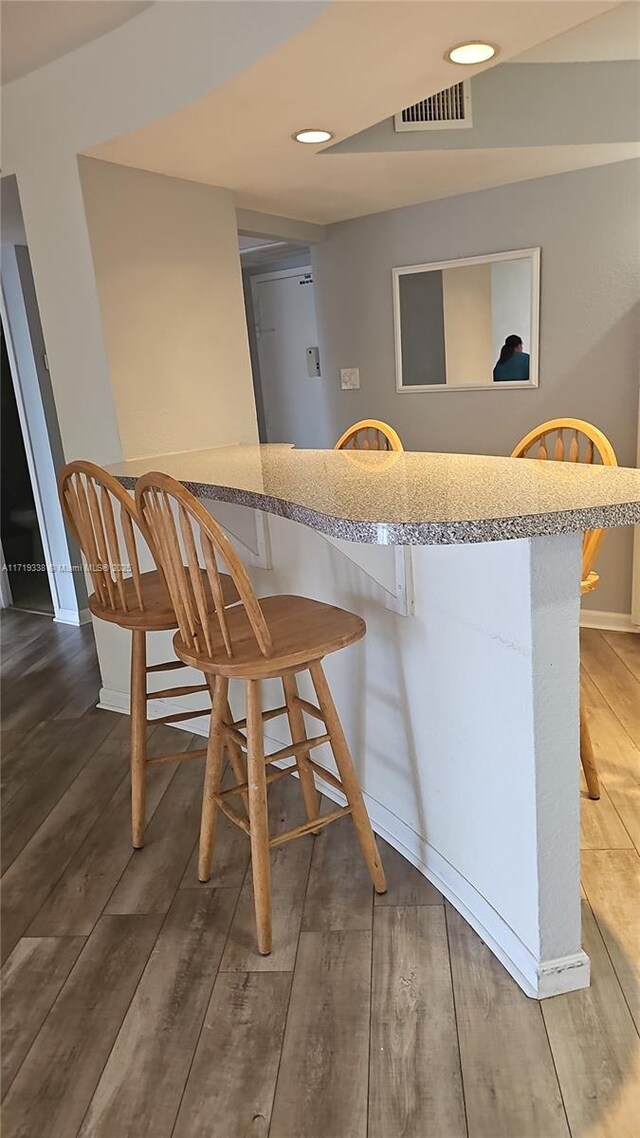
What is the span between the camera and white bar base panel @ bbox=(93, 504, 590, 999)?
1359 mm

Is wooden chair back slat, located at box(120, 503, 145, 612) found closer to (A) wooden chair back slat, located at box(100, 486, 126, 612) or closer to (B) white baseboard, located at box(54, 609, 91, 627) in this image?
(A) wooden chair back slat, located at box(100, 486, 126, 612)

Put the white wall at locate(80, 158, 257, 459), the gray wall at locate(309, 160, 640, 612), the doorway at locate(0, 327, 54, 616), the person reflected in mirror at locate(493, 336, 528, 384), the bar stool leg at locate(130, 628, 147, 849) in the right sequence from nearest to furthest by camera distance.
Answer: the bar stool leg at locate(130, 628, 147, 849)
the white wall at locate(80, 158, 257, 459)
the gray wall at locate(309, 160, 640, 612)
the person reflected in mirror at locate(493, 336, 528, 384)
the doorway at locate(0, 327, 54, 616)

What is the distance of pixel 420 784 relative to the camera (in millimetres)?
1846

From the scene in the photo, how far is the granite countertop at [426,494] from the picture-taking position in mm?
1129

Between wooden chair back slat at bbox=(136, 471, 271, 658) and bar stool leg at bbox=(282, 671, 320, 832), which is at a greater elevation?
wooden chair back slat at bbox=(136, 471, 271, 658)

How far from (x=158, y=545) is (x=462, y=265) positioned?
2356 mm

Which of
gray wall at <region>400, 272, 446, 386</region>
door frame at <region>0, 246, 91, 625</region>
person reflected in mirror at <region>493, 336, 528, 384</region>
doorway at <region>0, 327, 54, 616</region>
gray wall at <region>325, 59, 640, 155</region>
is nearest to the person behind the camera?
gray wall at <region>325, 59, 640, 155</region>

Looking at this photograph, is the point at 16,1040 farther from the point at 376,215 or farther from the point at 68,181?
the point at 376,215

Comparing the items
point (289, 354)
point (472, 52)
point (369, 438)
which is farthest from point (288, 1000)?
point (289, 354)

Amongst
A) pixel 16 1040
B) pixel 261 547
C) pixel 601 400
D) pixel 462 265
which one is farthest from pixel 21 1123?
pixel 462 265

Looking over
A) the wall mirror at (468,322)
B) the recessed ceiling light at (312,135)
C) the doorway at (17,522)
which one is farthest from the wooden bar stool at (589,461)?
the doorway at (17,522)

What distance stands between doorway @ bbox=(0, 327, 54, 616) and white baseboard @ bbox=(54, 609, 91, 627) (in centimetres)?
16

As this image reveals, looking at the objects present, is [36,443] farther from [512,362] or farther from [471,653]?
[471,653]

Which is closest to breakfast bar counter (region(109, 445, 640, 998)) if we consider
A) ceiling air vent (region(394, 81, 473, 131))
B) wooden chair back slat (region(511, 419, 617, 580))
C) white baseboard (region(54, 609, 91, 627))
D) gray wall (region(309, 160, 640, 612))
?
wooden chair back slat (region(511, 419, 617, 580))
